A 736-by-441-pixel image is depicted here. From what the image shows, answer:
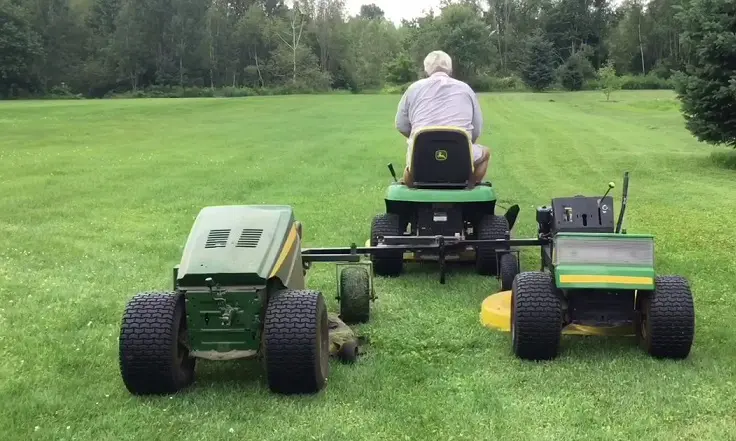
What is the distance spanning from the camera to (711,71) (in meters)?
15.6

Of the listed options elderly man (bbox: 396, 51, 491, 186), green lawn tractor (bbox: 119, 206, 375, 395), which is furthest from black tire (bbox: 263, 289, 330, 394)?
elderly man (bbox: 396, 51, 491, 186)

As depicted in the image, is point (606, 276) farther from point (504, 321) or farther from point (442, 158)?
point (442, 158)

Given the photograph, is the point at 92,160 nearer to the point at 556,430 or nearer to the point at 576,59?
the point at 556,430

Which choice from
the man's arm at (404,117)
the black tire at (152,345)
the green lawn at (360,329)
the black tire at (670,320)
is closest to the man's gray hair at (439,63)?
the man's arm at (404,117)

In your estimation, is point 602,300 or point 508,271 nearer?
point 602,300

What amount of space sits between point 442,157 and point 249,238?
2.96 meters

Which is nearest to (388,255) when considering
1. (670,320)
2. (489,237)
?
(489,237)

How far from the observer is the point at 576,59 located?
245 feet

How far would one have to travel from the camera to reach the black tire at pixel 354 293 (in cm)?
569

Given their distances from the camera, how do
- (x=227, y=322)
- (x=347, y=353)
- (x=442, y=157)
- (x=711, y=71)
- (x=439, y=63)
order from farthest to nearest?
(x=711, y=71), (x=439, y=63), (x=442, y=157), (x=347, y=353), (x=227, y=322)

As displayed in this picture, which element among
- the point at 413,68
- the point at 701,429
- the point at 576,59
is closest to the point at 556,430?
the point at 701,429

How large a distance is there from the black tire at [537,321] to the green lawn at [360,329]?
0.34 ft

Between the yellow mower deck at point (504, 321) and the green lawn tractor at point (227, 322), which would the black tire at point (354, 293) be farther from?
the green lawn tractor at point (227, 322)

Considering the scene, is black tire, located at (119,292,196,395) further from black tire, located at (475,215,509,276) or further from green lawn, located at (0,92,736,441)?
black tire, located at (475,215,509,276)
